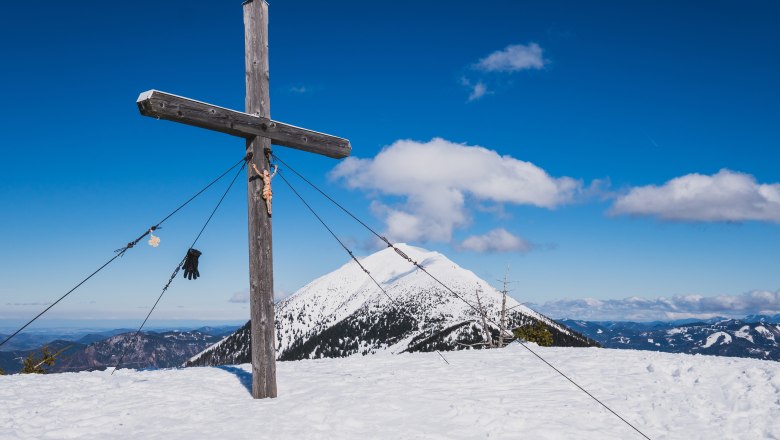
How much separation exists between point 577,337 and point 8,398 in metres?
145

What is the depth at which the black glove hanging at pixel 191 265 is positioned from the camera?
39.0 feet

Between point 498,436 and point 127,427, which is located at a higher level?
point 127,427

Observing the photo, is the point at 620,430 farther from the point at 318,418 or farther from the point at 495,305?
the point at 495,305

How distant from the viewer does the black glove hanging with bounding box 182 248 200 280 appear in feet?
39.0

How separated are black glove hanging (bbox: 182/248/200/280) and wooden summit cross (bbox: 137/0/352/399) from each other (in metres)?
1.82

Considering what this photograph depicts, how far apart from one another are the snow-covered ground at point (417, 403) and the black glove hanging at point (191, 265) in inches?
102

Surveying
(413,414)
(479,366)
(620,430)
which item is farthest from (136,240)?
(620,430)

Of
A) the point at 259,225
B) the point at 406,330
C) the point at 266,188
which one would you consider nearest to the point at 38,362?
the point at 259,225

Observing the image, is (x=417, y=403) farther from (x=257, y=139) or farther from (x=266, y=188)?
(x=257, y=139)

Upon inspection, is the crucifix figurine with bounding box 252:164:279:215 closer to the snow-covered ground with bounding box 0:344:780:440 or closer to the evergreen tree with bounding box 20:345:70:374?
the snow-covered ground with bounding box 0:344:780:440

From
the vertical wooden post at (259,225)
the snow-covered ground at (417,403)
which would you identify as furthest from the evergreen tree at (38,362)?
the vertical wooden post at (259,225)

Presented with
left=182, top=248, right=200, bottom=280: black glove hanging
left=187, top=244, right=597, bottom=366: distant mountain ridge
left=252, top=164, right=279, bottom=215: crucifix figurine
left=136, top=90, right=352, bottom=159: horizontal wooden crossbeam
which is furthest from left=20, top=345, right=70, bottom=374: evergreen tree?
left=187, top=244, right=597, bottom=366: distant mountain ridge

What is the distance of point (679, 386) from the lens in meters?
11.4

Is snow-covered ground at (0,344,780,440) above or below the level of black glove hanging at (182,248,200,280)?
below
